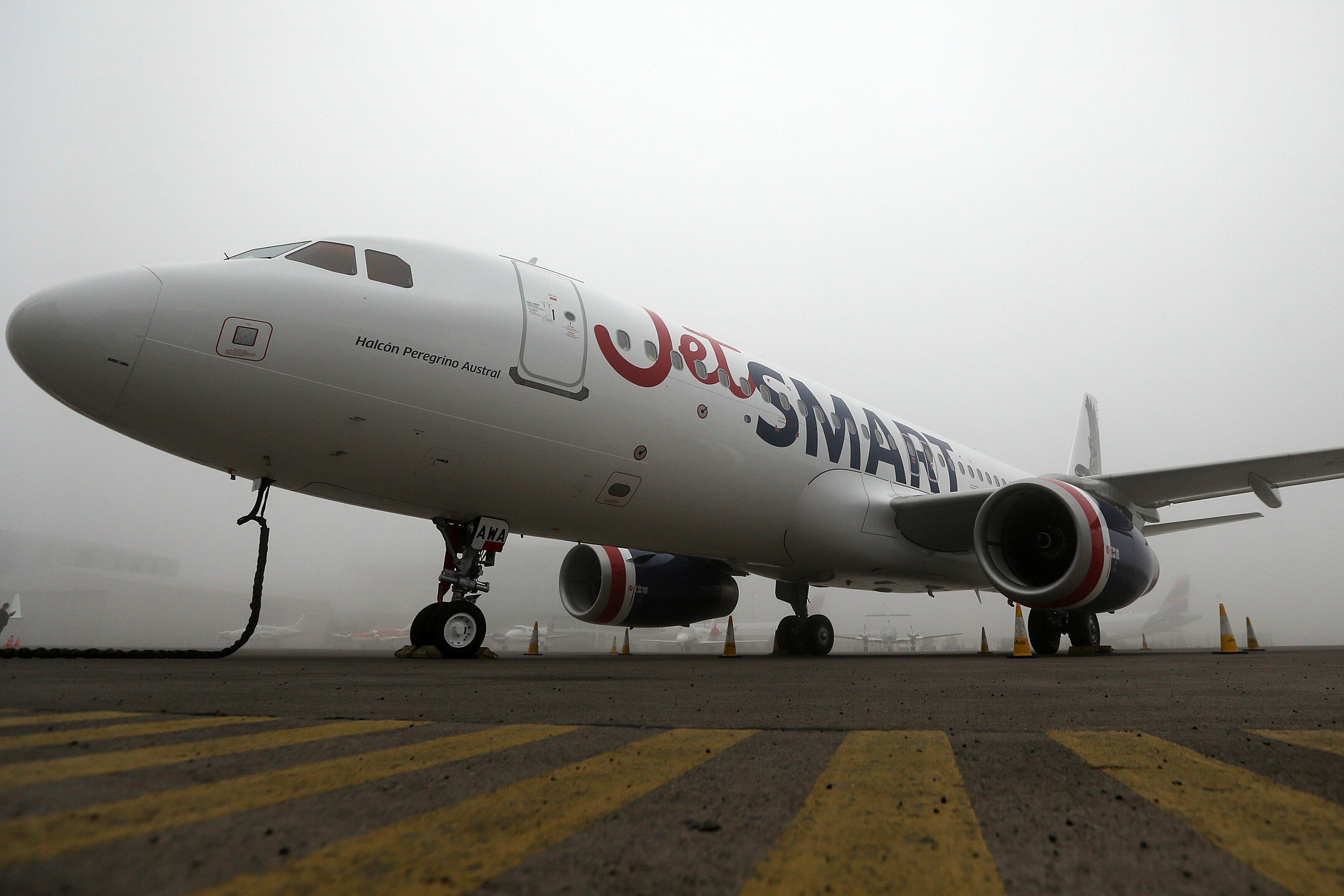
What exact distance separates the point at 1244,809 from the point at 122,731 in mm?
2772

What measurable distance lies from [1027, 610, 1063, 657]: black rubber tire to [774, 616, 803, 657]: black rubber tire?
11.0 feet

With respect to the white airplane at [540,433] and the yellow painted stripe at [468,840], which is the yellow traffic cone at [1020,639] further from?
the yellow painted stripe at [468,840]

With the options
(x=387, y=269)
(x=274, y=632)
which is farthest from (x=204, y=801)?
(x=274, y=632)

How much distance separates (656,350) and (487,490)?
2187 mm

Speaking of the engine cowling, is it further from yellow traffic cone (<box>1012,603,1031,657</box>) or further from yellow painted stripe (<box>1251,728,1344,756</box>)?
yellow painted stripe (<box>1251,728,1344,756</box>)

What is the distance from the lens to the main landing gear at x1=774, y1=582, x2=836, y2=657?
11656 millimetres

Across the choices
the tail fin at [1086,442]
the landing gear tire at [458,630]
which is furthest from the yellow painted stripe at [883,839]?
the tail fin at [1086,442]

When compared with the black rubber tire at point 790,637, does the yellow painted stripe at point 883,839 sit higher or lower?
lower

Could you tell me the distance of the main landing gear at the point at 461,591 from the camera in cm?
643

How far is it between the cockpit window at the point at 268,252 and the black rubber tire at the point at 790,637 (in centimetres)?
874

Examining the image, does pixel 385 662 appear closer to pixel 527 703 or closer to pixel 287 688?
pixel 287 688

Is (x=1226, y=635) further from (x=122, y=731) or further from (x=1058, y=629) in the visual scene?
(x=122, y=731)

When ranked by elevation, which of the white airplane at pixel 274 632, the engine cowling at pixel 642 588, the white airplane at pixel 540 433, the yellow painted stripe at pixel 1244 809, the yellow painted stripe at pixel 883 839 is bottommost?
the white airplane at pixel 274 632

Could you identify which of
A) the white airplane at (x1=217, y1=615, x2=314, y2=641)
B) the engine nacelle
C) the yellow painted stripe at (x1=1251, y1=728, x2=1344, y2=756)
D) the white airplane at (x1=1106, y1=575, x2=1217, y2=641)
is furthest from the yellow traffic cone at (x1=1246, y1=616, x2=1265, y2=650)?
the white airplane at (x1=217, y1=615, x2=314, y2=641)
